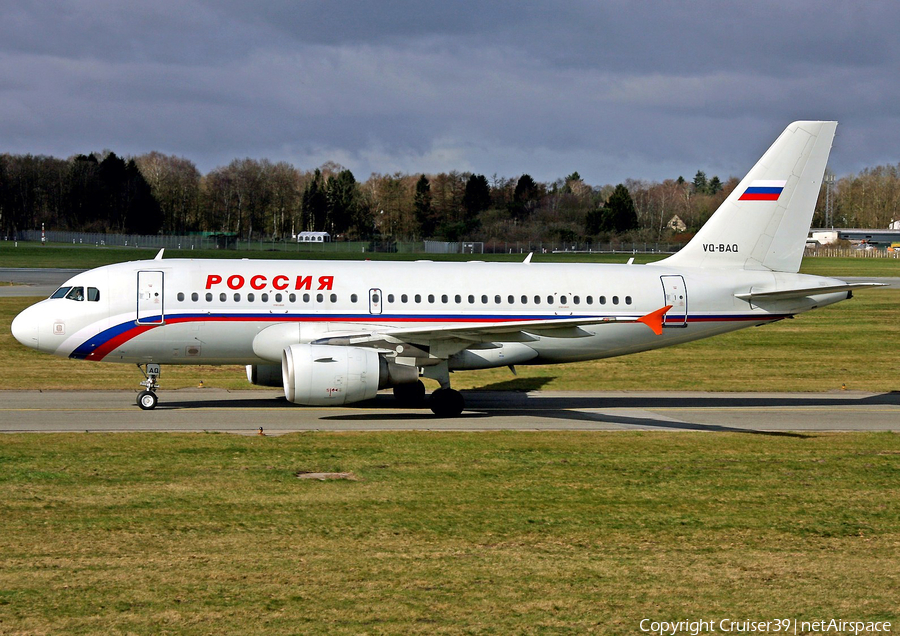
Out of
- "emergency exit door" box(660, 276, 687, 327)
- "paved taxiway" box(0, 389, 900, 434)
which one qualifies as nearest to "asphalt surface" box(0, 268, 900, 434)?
"paved taxiway" box(0, 389, 900, 434)

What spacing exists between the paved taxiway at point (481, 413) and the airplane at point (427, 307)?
3.36ft

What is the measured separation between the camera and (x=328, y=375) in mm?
22672

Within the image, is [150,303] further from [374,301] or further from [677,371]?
[677,371]

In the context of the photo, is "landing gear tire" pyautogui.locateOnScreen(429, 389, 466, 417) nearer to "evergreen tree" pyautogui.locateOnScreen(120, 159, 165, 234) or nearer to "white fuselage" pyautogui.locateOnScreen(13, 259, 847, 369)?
"white fuselage" pyautogui.locateOnScreen(13, 259, 847, 369)

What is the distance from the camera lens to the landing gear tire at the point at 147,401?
25234 millimetres

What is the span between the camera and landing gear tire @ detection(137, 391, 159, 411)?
25234mm

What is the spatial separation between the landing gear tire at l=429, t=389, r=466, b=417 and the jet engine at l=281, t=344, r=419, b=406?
2420 mm

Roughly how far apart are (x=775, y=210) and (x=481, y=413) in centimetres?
1103

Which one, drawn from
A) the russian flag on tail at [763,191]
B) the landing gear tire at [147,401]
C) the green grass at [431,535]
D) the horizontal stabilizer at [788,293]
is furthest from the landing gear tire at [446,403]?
the russian flag on tail at [763,191]

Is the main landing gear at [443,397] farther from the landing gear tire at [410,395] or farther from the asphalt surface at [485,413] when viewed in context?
the landing gear tire at [410,395]

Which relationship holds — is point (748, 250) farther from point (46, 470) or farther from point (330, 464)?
point (46, 470)

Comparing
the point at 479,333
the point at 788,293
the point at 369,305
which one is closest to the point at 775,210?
the point at 788,293

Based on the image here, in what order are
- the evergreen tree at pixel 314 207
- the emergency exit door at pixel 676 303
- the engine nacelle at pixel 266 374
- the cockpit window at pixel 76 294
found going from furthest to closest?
the evergreen tree at pixel 314 207 < the emergency exit door at pixel 676 303 < the engine nacelle at pixel 266 374 < the cockpit window at pixel 76 294

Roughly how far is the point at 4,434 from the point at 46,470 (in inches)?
191
